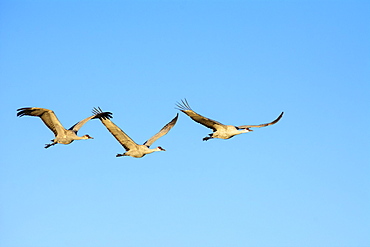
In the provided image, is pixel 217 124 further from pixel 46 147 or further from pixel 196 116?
pixel 46 147

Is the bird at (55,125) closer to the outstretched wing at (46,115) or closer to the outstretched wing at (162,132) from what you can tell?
the outstretched wing at (46,115)

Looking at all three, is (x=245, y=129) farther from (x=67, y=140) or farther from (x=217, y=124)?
(x=67, y=140)

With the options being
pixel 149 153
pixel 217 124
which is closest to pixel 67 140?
pixel 149 153

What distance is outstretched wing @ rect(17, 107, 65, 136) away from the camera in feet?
143

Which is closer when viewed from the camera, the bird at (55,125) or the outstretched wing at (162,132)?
the bird at (55,125)

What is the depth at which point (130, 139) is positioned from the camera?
45125 millimetres

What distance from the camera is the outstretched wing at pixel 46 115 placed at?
4347 centimetres

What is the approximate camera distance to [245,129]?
46219 mm

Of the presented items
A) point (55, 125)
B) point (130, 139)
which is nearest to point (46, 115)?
point (55, 125)

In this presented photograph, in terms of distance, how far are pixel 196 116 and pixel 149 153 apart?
376cm

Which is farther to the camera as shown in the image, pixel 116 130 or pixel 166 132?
pixel 166 132

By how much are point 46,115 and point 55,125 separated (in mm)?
880

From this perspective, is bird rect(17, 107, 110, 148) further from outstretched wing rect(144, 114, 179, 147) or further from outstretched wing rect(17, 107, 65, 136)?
outstretched wing rect(144, 114, 179, 147)

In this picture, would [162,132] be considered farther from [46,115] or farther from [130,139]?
[46,115]
